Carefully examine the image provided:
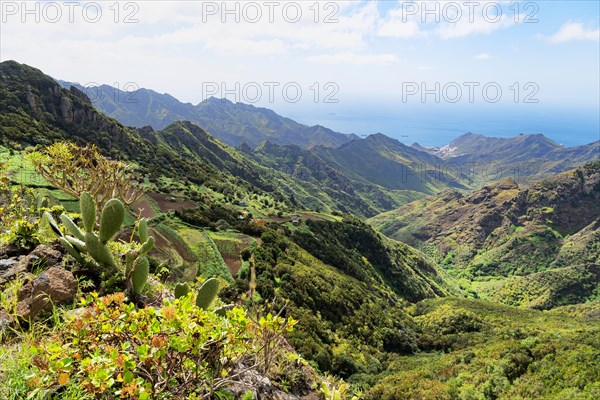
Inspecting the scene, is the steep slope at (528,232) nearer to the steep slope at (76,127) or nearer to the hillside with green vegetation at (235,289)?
the hillside with green vegetation at (235,289)

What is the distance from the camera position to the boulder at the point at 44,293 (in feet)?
16.9

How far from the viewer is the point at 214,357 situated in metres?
4.11

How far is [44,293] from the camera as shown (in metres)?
5.24

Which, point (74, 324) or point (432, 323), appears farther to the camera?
point (432, 323)

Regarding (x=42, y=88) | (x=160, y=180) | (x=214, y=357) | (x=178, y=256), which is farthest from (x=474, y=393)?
(x=42, y=88)

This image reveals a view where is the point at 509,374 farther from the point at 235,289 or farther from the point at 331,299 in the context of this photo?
the point at 235,289

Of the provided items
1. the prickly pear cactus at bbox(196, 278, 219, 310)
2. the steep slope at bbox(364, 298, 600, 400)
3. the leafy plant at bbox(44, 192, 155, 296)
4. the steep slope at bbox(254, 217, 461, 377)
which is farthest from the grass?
the prickly pear cactus at bbox(196, 278, 219, 310)

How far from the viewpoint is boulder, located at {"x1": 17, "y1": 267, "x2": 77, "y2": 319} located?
5.15 meters

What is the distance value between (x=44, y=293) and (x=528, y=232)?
17901 centimetres

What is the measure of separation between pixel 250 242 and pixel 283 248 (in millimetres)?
6823

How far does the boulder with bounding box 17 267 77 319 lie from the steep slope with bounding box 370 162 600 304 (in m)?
159

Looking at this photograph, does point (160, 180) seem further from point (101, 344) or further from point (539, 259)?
point (539, 259)

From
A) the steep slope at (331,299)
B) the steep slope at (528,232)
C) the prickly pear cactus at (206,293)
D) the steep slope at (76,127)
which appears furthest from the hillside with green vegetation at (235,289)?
the steep slope at (528,232)

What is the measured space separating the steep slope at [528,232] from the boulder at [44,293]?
158859mm
